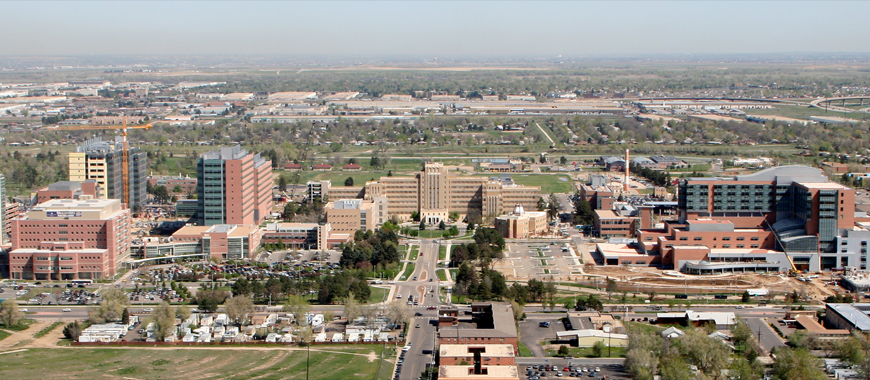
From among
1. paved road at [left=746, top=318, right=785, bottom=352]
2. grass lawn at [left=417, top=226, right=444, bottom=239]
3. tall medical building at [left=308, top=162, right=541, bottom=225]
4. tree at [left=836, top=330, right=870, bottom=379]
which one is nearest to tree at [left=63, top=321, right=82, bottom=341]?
grass lawn at [left=417, top=226, right=444, bottom=239]

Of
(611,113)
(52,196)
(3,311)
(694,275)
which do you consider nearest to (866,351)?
(694,275)

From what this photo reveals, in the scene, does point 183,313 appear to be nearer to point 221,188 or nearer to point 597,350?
point 597,350

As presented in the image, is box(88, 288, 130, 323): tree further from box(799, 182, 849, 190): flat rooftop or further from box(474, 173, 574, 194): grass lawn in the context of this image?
box(474, 173, 574, 194): grass lawn

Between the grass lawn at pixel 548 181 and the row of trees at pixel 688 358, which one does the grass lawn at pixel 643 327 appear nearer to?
the row of trees at pixel 688 358

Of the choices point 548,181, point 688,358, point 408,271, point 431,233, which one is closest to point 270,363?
point 688,358

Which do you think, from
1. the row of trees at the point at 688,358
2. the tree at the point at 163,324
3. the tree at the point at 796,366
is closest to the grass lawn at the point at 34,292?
the tree at the point at 163,324

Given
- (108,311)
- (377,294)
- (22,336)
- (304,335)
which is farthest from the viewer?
(377,294)

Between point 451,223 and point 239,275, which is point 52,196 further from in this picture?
point 451,223
